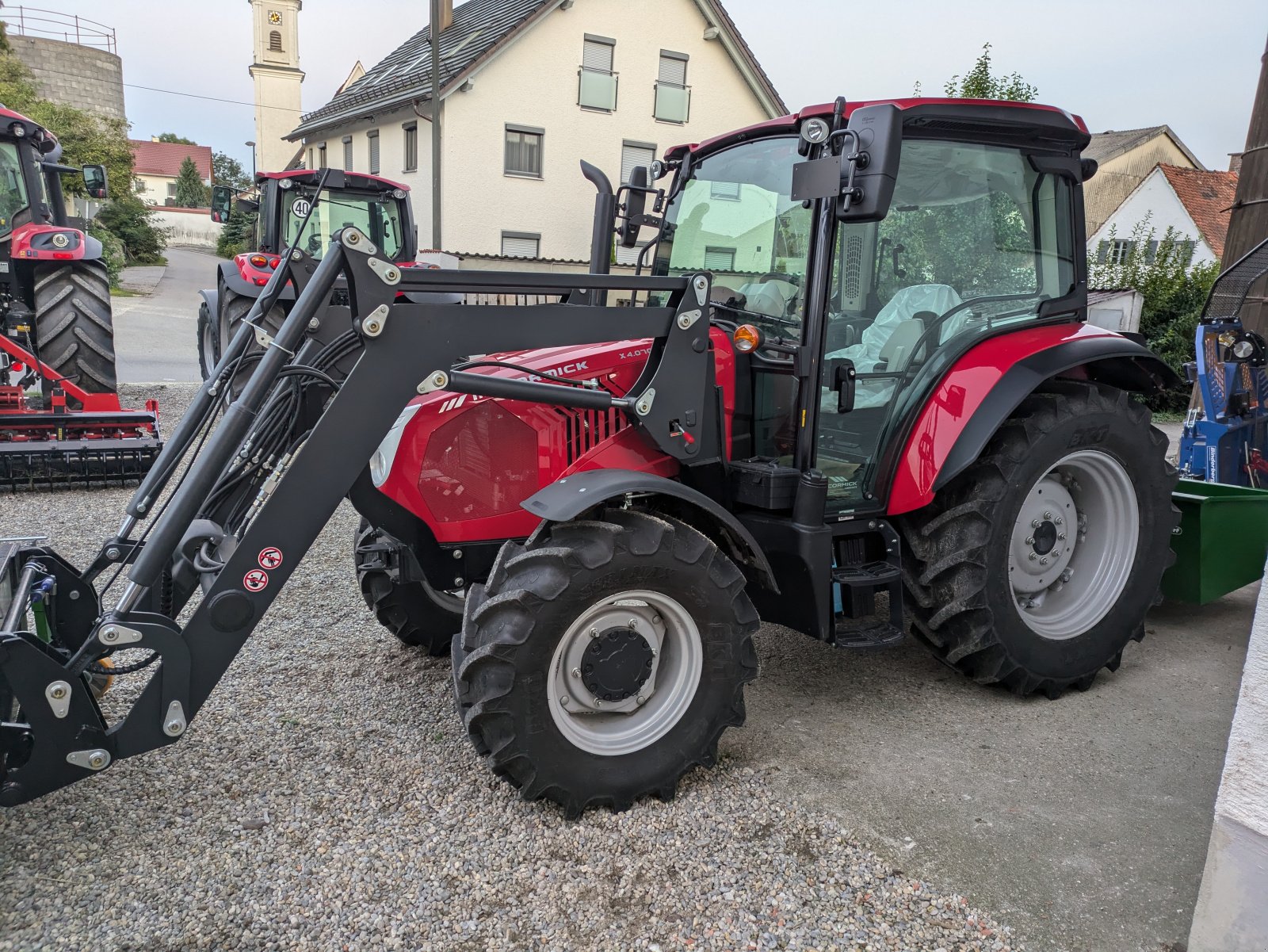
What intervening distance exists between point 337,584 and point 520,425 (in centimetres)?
234

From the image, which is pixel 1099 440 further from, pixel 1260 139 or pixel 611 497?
pixel 1260 139

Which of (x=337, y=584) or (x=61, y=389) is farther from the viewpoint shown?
(x=61, y=389)

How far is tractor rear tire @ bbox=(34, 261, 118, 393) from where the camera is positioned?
6816 mm

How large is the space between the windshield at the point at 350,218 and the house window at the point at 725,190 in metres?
6.45

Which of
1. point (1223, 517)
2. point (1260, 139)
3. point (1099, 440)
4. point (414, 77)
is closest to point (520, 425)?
point (1099, 440)

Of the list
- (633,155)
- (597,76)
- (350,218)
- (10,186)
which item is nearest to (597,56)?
(597,76)

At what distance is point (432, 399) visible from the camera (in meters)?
2.99

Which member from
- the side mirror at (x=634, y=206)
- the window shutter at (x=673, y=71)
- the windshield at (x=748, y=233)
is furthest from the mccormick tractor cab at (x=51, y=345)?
the window shutter at (x=673, y=71)

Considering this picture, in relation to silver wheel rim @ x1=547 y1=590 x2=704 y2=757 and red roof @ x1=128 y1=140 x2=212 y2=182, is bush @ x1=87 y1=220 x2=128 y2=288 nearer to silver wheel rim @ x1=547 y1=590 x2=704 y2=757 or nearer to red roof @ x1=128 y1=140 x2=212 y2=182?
silver wheel rim @ x1=547 y1=590 x2=704 y2=757

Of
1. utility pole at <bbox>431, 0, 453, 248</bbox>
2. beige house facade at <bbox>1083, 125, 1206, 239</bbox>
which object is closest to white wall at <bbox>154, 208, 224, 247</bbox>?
utility pole at <bbox>431, 0, 453, 248</bbox>

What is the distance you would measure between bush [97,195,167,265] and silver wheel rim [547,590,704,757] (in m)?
33.3

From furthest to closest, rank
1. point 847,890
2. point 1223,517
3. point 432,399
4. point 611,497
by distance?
point 1223,517 → point 432,399 → point 611,497 → point 847,890

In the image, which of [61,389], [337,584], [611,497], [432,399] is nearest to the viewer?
[611,497]

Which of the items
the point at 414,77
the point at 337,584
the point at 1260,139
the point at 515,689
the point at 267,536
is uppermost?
the point at 414,77
